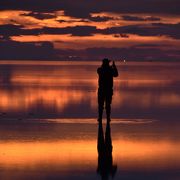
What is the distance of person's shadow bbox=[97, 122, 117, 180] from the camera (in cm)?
1180

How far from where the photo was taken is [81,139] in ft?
52.2

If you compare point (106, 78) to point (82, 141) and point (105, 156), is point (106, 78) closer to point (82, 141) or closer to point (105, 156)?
point (82, 141)

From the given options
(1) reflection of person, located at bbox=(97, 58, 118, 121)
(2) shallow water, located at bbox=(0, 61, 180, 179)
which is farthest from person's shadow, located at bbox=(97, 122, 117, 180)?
(1) reflection of person, located at bbox=(97, 58, 118, 121)

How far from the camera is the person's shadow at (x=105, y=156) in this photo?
11803mm

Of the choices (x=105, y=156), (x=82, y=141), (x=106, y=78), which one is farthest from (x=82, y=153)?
(x=106, y=78)

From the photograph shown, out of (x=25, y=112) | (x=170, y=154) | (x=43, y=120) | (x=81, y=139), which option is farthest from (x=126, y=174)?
(x=25, y=112)

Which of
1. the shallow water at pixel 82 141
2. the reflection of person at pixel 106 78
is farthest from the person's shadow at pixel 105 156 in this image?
the reflection of person at pixel 106 78

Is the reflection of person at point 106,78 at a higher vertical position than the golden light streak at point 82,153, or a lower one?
higher

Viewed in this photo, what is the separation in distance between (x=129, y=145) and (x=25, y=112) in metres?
9.30

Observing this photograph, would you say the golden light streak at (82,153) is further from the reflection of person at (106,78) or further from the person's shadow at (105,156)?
the reflection of person at (106,78)

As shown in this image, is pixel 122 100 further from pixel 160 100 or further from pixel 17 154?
pixel 17 154

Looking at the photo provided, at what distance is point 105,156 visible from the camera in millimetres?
13648

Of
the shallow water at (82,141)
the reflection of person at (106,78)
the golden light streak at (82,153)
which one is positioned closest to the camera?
the shallow water at (82,141)

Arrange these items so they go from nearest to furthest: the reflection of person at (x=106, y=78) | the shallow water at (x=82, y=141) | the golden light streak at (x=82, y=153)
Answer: the shallow water at (x=82, y=141)
the golden light streak at (x=82, y=153)
the reflection of person at (x=106, y=78)
